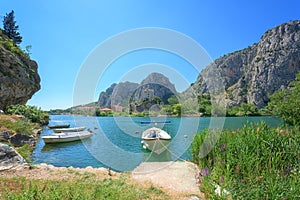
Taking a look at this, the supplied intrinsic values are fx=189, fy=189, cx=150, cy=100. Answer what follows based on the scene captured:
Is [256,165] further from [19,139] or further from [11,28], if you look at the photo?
[11,28]

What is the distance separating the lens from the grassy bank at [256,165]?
4320 mm

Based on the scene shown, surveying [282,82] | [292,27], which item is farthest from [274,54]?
[292,27]

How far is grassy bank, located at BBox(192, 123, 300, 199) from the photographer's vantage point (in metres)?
4.32

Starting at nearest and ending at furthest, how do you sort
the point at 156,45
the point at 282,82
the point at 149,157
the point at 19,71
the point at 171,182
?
the point at 171,182 → the point at 156,45 → the point at 149,157 → the point at 19,71 → the point at 282,82

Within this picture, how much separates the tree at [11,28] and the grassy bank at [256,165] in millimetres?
61210

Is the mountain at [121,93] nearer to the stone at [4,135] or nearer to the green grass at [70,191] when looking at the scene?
the stone at [4,135]

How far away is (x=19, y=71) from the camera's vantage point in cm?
3369

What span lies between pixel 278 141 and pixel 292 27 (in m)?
151

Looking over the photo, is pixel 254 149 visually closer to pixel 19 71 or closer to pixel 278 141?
pixel 278 141

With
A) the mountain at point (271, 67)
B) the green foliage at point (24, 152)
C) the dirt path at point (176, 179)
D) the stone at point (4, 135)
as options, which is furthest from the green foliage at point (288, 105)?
the mountain at point (271, 67)

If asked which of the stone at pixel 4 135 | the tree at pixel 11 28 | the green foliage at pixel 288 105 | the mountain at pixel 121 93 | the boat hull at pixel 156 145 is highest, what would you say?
the tree at pixel 11 28

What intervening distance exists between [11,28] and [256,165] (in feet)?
209

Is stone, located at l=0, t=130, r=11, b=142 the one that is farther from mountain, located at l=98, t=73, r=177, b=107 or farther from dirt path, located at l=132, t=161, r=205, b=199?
dirt path, located at l=132, t=161, r=205, b=199

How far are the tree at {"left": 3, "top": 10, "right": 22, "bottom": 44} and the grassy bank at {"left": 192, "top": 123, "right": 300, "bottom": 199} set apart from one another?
61.2 m
